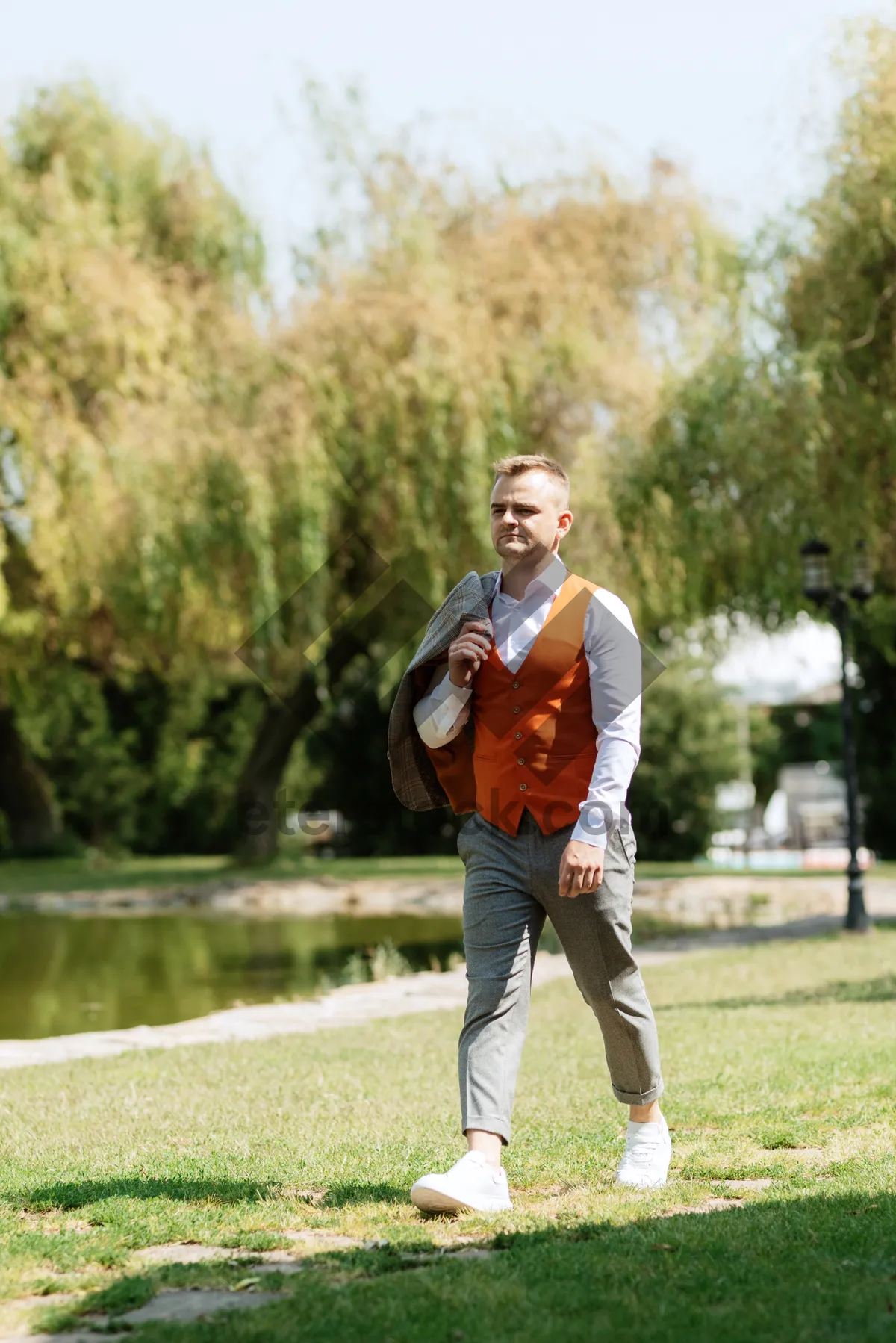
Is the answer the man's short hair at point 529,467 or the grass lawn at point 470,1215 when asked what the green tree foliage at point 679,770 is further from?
the man's short hair at point 529,467

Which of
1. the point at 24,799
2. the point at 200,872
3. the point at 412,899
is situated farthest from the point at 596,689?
the point at 24,799

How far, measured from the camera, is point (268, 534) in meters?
19.2

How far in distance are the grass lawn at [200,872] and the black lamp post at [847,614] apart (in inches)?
245

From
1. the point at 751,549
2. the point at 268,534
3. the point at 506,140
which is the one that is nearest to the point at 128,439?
the point at 268,534

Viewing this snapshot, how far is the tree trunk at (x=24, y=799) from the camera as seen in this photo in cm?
2736

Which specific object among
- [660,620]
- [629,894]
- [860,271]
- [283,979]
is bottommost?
[283,979]

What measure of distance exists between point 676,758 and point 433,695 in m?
27.4

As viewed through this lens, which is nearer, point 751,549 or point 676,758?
point 751,549

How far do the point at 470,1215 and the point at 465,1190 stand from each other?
0.07m

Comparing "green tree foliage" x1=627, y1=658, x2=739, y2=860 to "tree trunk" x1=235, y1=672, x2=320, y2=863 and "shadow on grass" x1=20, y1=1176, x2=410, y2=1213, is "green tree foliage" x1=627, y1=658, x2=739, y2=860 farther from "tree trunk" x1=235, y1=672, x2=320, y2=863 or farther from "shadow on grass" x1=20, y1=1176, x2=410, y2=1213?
"shadow on grass" x1=20, y1=1176, x2=410, y2=1213

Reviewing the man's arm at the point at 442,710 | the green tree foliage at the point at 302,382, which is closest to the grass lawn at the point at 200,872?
the green tree foliage at the point at 302,382

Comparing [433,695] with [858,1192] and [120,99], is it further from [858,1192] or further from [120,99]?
[120,99]

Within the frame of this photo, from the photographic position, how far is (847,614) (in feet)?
46.2

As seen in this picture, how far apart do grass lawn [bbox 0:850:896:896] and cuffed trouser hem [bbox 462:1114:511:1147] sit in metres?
16.4
